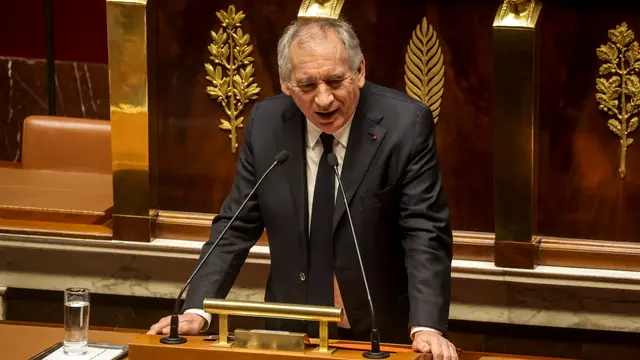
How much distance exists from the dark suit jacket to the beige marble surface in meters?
0.83

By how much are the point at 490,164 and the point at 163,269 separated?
1.13m

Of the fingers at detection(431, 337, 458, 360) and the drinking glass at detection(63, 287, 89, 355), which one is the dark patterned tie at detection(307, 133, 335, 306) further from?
the drinking glass at detection(63, 287, 89, 355)

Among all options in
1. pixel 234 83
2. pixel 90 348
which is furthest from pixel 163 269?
pixel 90 348

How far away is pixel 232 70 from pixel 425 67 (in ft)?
2.08

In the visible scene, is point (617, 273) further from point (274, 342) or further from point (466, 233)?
point (274, 342)

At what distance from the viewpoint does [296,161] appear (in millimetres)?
3404

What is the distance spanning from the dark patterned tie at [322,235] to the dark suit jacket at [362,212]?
2 cm

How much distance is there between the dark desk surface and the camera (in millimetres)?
3238

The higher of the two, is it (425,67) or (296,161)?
(425,67)

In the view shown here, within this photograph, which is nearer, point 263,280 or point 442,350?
point 442,350

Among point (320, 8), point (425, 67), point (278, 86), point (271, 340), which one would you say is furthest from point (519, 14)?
point (271, 340)

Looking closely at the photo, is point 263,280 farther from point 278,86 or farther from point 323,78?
point 323,78

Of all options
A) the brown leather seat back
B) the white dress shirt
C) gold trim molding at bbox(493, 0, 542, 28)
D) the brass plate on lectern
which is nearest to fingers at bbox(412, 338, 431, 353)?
the brass plate on lectern

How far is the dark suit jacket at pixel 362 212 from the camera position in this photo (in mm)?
3297
